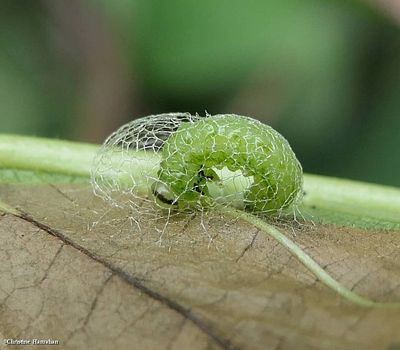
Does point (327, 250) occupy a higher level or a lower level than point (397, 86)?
higher

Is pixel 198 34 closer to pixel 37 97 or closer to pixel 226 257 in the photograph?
pixel 37 97

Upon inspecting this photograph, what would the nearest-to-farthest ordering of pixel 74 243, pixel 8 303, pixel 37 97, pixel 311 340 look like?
pixel 311 340, pixel 8 303, pixel 74 243, pixel 37 97

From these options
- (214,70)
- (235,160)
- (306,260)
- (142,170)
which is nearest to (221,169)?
(235,160)

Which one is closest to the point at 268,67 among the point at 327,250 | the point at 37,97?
the point at 37,97

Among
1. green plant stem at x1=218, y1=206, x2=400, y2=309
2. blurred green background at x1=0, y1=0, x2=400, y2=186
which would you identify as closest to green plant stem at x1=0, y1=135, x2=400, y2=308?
Result: green plant stem at x1=218, y1=206, x2=400, y2=309

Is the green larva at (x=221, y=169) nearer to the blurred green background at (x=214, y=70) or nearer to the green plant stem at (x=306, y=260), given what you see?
the green plant stem at (x=306, y=260)

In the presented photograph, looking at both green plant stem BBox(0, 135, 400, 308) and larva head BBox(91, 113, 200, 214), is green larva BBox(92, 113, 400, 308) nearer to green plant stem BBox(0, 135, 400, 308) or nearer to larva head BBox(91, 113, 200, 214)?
larva head BBox(91, 113, 200, 214)
